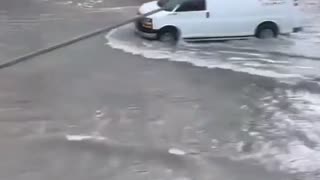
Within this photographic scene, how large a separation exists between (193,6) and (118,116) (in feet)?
25.0

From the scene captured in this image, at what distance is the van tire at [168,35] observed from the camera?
66.4 ft

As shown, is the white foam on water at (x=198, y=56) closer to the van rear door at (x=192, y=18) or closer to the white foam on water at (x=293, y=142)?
the van rear door at (x=192, y=18)

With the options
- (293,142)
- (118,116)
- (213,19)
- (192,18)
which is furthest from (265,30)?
(293,142)

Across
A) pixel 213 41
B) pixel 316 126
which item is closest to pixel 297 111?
pixel 316 126

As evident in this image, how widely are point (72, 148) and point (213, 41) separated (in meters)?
9.80

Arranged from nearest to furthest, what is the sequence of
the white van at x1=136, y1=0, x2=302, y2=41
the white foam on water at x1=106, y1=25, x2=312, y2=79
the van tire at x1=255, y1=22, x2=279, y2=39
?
the white foam on water at x1=106, y1=25, x2=312, y2=79 → the white van at x1=136, y1=0, x2=302, y2=41 → the van tire at x1=255, y1=22, x2=279, y2=39

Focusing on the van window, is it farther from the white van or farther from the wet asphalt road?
the wet asphalt road

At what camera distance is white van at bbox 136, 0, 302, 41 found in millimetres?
20219

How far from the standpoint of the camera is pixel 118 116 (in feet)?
44.9

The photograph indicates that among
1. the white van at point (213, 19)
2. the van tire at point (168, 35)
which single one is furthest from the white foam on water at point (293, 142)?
the van tire at point (168, 35)

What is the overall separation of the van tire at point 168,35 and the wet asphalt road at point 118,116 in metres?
1.89

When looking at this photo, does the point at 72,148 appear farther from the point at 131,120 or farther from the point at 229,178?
the point at 229,178

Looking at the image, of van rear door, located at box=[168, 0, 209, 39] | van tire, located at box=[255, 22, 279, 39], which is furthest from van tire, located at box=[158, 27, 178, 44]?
van tire, located at box=[255, 22, 279, 39]

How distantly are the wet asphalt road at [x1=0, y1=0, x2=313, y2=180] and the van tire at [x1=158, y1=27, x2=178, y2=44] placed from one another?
1.89 meters
